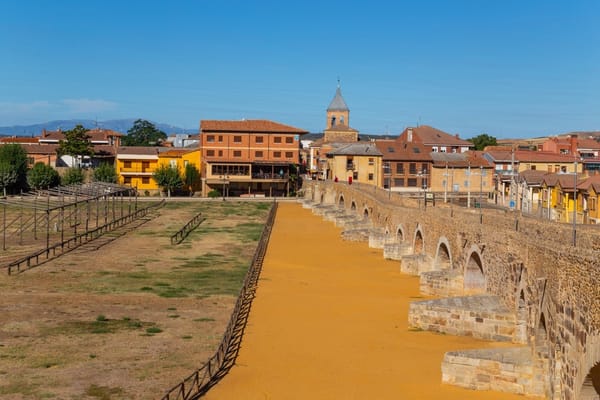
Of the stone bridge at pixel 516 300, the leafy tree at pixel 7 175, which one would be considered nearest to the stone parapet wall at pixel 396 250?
the stone bridge at pixel 516 300

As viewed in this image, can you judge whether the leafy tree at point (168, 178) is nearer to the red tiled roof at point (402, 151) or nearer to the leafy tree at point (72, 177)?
the leafy tree at point (72, 177)

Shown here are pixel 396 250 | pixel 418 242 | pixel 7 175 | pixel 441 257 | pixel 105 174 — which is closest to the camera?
pixel 441 257

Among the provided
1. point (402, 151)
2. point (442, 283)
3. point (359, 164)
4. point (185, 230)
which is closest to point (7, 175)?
point (185, 230)

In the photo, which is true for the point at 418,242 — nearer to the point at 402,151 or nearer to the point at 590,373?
the point at 590,373

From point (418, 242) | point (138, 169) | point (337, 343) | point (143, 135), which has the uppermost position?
point (143, 135)

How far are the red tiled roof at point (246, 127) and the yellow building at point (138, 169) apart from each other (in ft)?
34.8

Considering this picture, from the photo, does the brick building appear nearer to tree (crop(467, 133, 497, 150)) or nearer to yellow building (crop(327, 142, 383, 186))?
yellow building (crop(327, 142, 383, 186))

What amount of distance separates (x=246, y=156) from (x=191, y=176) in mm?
8053

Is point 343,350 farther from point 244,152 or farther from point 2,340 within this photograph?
point 244,152

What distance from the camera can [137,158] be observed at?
105 m

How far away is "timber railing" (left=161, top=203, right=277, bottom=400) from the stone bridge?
6949 millimetres

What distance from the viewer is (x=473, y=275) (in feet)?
103

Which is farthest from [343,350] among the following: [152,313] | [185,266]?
[185,266]

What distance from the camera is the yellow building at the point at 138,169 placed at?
340 feet
